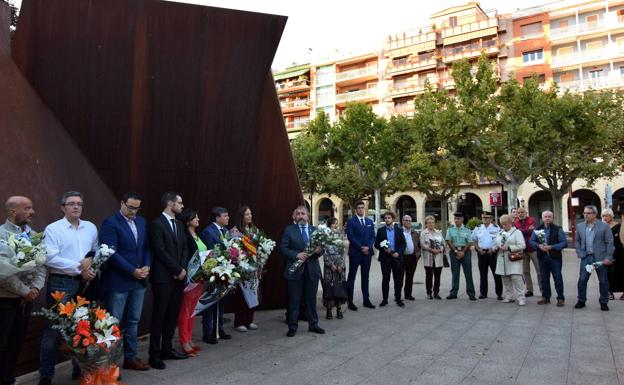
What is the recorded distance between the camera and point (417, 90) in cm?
4194

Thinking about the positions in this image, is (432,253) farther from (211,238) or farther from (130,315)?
(130,315)

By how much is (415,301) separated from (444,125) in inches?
591

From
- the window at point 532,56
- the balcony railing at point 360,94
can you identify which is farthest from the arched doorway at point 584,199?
the balcony railing at point 360,94

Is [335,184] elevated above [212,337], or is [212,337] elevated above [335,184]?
[335,184]

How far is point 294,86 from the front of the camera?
51844 mm

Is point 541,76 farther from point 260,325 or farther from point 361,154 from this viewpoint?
point 260,325

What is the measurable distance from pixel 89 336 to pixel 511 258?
7.44 metres

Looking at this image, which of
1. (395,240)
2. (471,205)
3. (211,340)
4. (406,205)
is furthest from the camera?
(406,205)

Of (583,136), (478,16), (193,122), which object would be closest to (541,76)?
(478,16)

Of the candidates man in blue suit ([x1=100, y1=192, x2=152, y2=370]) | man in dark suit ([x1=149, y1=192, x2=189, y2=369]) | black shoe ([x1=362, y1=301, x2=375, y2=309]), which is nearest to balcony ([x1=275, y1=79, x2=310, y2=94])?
black shoe ([x1=362, y1=301, x2=375, y2=309])

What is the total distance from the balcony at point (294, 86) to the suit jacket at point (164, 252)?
47461 millimetres

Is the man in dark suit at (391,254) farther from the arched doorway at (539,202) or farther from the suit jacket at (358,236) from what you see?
the arched doorway at (539,202)

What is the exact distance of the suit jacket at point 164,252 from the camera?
4.91 m

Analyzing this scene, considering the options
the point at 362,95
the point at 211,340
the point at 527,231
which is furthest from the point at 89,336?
the point at 362,95
